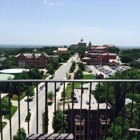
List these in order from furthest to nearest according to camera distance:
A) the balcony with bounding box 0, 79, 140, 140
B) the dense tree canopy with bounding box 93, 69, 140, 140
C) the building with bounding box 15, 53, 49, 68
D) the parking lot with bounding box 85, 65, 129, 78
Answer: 1. the building with bounding box 15, 53, 49, 68
2. the parking lot with bounding box 85, 65, 129, 78
3. the dense tree canopy with bounding box 93, 69, 140, 140
4. the balcony with bounding box 0, 79, 140, 140

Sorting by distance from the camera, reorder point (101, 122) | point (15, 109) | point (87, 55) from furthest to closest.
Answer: point (87, 55) → point (15, 109) → point (101, 122)

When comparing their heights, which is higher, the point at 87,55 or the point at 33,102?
the point at 87,55

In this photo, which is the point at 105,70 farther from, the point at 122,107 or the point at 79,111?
the point at 122,107

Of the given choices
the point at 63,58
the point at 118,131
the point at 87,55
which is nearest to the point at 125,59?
the point at 87,55

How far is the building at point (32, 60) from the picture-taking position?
4850 cm

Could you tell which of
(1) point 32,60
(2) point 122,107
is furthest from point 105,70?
(2) point 122,107

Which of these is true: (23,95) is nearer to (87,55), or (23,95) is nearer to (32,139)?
(32,139)

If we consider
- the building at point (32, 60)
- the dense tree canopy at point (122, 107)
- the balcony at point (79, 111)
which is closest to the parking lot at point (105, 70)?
the building at point (32, 60)

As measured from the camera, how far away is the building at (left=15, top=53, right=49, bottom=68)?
48.5m

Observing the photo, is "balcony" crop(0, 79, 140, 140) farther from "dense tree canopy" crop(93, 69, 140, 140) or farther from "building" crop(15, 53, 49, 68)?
"building" crop(15, 53, 49, 68)

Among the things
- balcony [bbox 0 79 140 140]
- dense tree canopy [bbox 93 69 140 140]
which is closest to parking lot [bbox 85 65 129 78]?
dense tree canopy [bbox 93 69 140 140]

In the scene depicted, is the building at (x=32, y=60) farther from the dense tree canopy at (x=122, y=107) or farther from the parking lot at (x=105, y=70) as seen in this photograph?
the dense tree canopy at (x=122, y=107)

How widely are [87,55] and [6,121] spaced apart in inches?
1799

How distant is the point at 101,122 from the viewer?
10.8 m
